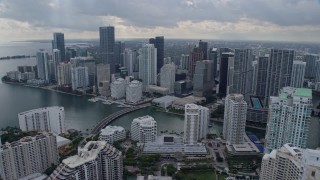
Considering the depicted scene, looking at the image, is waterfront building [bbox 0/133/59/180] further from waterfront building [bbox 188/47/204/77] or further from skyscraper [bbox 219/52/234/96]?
waterfront building [bbox 188/47/204/77]

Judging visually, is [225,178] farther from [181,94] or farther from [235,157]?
[181,94]

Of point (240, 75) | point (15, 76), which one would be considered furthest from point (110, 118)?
point (15, 76)

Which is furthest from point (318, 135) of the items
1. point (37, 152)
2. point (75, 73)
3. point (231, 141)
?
point (75, 73)

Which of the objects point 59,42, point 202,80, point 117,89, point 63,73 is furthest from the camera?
point 59,42

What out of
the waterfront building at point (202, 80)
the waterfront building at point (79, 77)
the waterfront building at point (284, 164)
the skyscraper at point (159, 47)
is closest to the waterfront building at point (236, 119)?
the waterfront building at point (284, 164)

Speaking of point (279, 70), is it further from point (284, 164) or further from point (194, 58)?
point (284, 164)

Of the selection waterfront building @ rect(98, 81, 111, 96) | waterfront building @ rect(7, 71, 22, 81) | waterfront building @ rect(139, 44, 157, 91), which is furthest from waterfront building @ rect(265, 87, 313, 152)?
waterfront building @ rect(7, 71, 22, 81)
